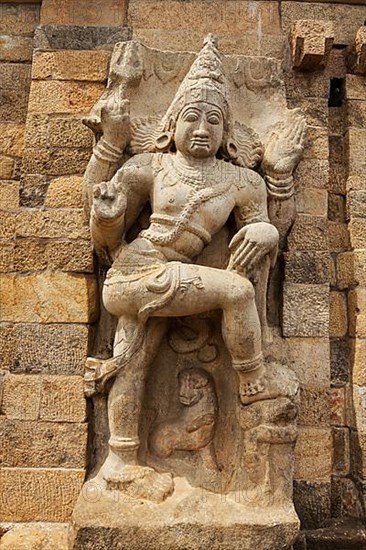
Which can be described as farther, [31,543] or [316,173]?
[316,173]

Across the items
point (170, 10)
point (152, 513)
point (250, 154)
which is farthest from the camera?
point (170, 10)

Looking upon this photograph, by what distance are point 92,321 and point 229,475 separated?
1264 millimetres

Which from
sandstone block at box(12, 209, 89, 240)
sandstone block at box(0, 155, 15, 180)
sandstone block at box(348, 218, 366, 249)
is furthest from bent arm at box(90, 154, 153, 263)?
sandstone block at box(348, 218, 366, 249)

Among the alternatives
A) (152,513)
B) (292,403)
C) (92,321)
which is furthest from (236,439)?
(92,321)

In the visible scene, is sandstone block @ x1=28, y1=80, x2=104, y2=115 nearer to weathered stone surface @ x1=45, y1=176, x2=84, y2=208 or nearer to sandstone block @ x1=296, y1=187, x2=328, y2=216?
weathered stone surface @ x1=45, y1=176, x2=84, y2=208

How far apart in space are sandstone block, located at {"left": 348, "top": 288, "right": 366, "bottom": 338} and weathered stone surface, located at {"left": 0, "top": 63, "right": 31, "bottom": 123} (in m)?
2.81

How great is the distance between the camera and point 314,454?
135 inches

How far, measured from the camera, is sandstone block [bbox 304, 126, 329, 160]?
379 cm

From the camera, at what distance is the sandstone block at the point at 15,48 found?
424 cm

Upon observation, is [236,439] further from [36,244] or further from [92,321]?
[36,244]

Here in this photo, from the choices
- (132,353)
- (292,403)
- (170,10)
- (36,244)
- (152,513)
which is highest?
(170,10)

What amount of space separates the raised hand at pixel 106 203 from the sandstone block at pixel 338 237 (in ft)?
5.28

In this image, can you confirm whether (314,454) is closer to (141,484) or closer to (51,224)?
(141,484)

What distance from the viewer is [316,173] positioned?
3.75 meters
